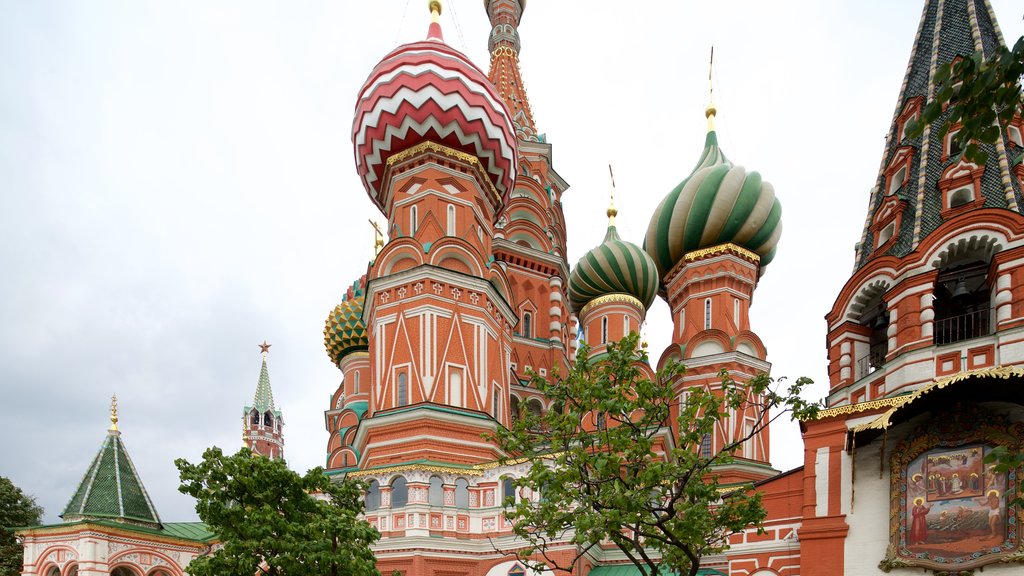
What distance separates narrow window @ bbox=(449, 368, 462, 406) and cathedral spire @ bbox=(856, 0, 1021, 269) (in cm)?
1144

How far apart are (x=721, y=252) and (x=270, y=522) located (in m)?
19.1

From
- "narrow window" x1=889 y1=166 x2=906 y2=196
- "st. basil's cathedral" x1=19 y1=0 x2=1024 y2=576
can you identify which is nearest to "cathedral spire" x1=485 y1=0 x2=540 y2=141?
"st. basil's cathedral" x1=19 y1=0 x2=1024 y2=576

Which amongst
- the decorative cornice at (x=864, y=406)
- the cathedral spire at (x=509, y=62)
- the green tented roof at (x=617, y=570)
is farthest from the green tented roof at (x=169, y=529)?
the cathedral spire at (x=509, y=62)

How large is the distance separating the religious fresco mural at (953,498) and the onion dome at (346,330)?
22.7m

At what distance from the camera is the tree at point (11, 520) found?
30016 millimetres

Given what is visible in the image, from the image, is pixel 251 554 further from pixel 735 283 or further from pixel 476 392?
pixel 735 283

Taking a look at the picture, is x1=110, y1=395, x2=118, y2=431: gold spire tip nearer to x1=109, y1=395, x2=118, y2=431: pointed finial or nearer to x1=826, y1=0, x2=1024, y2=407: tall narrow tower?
x1=109, y1=395, x2=118, y2=431: pointed finial

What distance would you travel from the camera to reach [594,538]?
1135 cm

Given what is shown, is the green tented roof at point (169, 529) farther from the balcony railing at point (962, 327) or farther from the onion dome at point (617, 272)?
the balcony railing at point (962, 327)

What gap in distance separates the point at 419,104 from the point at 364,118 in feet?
7.25

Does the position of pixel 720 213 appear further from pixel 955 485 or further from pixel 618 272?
pixel 955 485

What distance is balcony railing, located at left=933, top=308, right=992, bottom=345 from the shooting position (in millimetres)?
15234

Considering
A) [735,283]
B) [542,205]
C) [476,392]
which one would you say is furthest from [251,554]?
[542,205]

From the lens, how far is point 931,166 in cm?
1639
